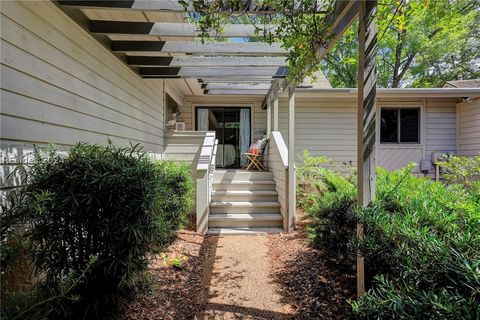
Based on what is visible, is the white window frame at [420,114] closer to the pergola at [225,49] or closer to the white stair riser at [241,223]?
the pergola at [225,49]

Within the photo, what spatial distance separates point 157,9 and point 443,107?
31.2 ft

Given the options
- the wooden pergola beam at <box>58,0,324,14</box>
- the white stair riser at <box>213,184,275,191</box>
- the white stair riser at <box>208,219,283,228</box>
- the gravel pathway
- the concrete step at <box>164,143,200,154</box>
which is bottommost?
the gravel pathway

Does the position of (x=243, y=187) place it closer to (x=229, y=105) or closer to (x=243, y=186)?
(x=243, y=186)

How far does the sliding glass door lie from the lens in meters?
9.30

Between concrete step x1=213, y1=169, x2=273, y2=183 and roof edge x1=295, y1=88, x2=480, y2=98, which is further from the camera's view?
roof edge x1=295, y1=88, x2=480, y2=98

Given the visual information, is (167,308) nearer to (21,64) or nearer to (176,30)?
(21,64)

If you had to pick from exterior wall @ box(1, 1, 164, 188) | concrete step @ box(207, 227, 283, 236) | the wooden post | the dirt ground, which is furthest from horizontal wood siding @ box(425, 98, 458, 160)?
exterior wall @ box(1, 1, 164, 188)

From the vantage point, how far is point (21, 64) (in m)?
2.25

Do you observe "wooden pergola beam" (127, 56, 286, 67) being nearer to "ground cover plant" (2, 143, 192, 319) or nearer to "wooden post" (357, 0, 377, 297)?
"wooden post" (357, 0, 377, 297)

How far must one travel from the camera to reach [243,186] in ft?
20.4

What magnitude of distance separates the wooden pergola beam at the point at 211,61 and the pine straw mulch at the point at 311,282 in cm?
312

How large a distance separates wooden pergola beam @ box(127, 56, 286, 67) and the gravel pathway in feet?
10.1

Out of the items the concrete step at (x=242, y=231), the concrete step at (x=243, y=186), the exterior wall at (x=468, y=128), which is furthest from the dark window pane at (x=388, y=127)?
the concrete step at (x=242, y=231)

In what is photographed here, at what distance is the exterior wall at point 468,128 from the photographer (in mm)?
8133
